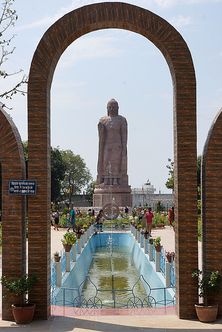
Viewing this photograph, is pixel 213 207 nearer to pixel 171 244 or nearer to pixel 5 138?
pixel 5 138

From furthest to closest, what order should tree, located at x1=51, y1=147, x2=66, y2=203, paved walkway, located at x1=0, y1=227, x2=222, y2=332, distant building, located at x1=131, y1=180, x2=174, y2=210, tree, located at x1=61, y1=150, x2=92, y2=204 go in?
tree, located at x1=61, y1=150, x2=92, y2=204 < distant building, located at x1=131, y1=180, x2=174, y2=210 < tree, located at x1=51, y1=147, x2=66, y2=203 < paved walkway, located at x1=0, y1=227, x2=222, y2=332

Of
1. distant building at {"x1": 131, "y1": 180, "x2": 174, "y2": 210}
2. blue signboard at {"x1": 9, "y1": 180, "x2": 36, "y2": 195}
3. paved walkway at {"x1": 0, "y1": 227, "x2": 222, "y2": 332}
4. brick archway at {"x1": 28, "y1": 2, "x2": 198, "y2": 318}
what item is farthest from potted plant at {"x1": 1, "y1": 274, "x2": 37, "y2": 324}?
distant building at {"x1": 131, "y1": 180, "x2": 174, "y2": 210}

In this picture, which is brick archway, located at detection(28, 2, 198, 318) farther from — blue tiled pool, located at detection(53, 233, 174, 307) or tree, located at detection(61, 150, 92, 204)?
tree, located at detection(61, 150, 92, 204)

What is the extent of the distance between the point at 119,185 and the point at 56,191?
20129 millimetres

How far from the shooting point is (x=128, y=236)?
1120 inches

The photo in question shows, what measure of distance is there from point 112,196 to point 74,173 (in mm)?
38235

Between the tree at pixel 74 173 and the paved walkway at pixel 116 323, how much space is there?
2795 inches

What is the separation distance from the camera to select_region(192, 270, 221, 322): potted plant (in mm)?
9570

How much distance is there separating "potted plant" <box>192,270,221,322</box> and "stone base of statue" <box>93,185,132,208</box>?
36228 millimetres

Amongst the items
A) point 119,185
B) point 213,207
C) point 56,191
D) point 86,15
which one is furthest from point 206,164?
point 56,191

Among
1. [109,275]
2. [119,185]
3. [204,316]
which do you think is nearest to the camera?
[204,316]

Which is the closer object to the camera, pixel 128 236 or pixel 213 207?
pixel 213 207

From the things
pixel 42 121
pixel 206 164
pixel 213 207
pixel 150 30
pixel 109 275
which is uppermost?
pixel 150 30

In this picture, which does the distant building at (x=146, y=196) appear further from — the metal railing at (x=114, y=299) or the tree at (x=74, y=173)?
the metal railing at (x=114, y=299)
